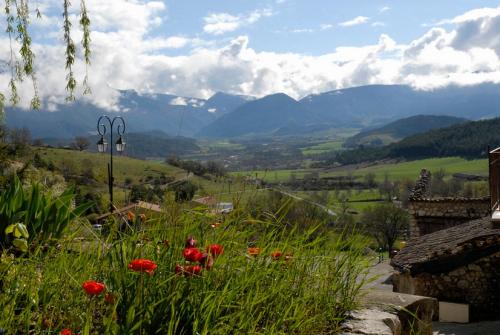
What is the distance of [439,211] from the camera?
25.1m

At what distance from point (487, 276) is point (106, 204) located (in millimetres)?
14947

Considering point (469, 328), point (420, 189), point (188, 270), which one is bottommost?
point (469, 328)

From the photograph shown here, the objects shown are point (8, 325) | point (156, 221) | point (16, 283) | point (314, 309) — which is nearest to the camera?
point (8, 325)

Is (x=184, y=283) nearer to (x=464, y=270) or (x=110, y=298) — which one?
(x=110, y=298)

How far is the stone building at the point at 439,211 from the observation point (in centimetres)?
2436

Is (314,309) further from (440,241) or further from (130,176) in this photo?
(130,176)

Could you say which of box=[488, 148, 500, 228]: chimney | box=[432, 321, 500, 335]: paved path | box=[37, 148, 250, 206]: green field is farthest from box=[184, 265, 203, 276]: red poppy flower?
box=[37, 148, 250, 206]: green field

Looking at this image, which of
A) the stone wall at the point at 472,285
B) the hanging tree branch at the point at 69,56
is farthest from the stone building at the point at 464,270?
the hanging tree branch at the point at 69,56

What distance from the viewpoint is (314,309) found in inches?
119

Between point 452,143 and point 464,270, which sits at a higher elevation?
point 452,143

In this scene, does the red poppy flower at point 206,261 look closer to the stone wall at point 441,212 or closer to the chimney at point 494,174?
the chimney at point 494,174

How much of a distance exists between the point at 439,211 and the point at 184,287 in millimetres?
24314

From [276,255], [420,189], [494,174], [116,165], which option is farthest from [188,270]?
[116,165]

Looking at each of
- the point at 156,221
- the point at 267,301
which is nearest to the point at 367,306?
the point at 267,301
